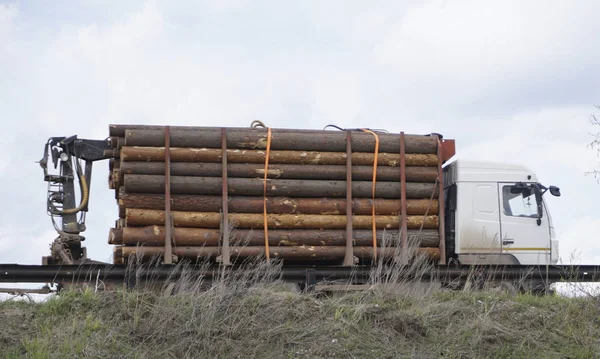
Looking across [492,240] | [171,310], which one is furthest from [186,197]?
[492,240]

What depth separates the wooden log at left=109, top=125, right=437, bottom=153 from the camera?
1664cm

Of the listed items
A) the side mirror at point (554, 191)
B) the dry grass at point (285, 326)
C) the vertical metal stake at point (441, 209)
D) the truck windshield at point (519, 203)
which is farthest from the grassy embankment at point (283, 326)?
the side mirror at point (554, 191)

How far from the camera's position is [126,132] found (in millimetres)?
16562

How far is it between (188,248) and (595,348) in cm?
828

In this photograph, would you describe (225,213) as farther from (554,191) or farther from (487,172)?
(554,191)

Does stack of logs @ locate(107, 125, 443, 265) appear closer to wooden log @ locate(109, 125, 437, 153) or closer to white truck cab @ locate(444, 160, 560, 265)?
wooden log @ locate(109, 125, 437, 153)

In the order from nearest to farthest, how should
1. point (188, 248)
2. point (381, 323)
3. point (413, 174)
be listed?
point (381, 323) < point (188, 248) < point (413, 174)

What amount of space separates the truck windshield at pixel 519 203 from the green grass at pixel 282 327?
14.8 ft

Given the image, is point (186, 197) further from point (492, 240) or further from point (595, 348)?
point (595, 348)

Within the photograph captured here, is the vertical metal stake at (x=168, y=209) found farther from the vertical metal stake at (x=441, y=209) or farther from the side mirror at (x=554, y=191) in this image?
the side mirror at (x=554, y=191)

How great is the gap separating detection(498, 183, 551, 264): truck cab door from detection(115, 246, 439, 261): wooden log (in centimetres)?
187

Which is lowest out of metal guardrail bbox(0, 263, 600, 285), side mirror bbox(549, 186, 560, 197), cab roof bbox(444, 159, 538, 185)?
metal guardrail bbox(0, 263, 600, 285)

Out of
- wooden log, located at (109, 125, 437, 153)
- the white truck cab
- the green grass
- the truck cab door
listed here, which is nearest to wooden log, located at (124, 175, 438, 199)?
wooden log, located at (109, 125, 437, 153)

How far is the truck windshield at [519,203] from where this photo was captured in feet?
59.5
